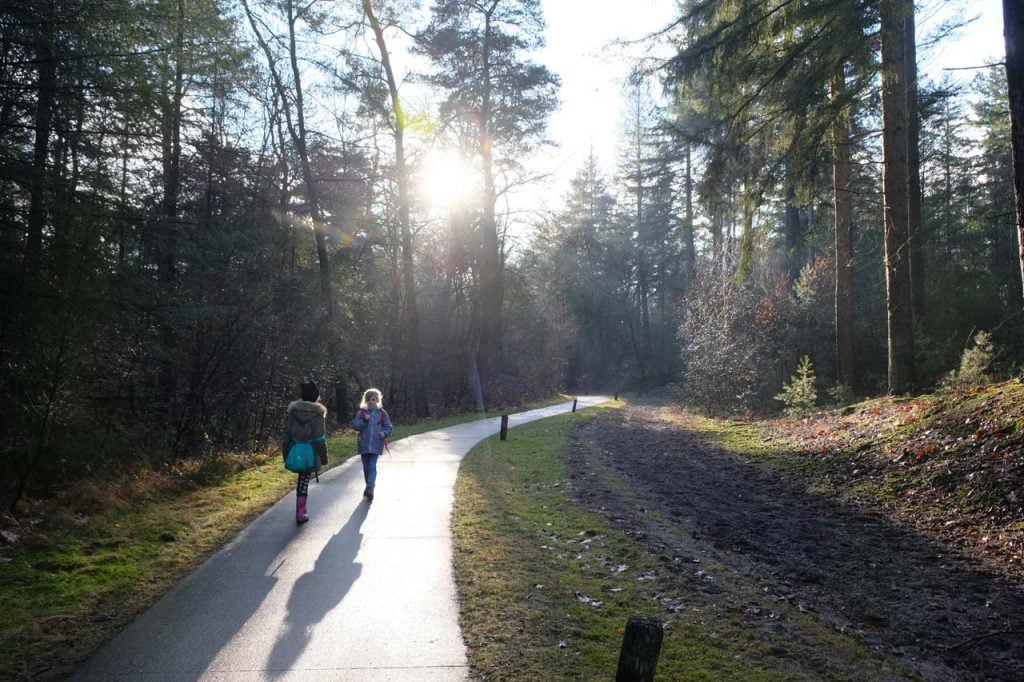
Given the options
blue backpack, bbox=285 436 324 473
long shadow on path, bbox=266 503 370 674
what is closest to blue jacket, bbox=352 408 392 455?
blue backpack, bbox=285 436 324 473

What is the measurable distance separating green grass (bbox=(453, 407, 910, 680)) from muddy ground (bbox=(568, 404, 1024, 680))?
38 centimetres

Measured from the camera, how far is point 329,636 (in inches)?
196

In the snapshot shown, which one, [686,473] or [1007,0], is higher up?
[1007,0]

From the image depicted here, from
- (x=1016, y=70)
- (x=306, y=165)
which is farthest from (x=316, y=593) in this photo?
(x=306, y=165)

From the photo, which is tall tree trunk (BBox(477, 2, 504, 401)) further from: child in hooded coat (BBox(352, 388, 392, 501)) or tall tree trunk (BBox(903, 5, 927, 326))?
child in hooded coat (BBox(352, 388, 392, 501))

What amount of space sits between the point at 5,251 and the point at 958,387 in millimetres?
14608

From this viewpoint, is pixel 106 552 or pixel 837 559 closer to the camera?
pixel 106 552

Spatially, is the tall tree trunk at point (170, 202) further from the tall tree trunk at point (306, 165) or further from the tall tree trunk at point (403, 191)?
the tall tree trunk at point (403, 191)

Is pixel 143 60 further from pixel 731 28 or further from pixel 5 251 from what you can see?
pixel 731 28

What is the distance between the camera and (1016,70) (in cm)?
753

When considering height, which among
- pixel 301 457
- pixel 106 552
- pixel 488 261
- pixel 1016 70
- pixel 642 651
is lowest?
pixel 106 552

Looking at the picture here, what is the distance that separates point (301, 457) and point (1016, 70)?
9388 mm

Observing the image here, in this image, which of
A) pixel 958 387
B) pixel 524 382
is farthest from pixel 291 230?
pixel 524 382

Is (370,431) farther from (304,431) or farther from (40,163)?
(40,163)
